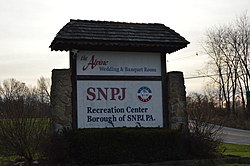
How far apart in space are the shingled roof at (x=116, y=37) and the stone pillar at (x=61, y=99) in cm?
111

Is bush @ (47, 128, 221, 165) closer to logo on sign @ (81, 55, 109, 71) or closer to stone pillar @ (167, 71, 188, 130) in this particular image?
stone pillar @ (167, 71, 188, 130)

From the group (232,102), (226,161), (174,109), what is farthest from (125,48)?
(232,102)

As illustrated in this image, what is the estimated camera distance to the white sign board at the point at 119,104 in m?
14.5

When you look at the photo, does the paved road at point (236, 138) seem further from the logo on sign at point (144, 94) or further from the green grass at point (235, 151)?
the logo on sign at point (144, 94)

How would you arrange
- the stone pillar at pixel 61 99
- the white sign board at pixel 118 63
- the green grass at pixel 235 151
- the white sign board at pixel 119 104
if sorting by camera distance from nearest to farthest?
the stone pillar at pixel 61 99 < the white sign board at pixel 119 104 < the white sign board at pixel 118 63 < the green grass at pixel 235 151

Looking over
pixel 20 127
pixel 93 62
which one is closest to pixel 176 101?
pixel 93 62

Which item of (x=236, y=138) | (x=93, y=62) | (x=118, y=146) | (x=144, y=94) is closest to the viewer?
(x=118, y=146)

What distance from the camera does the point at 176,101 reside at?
15438 millimetres

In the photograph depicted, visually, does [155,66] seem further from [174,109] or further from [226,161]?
[226,161]

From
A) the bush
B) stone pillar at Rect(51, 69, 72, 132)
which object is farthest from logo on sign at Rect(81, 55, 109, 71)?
the bush

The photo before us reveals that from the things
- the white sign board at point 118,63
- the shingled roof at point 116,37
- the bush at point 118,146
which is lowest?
the bush at point 118,146

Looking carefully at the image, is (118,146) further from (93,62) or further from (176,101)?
(93,62)

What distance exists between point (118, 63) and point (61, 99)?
2.53m

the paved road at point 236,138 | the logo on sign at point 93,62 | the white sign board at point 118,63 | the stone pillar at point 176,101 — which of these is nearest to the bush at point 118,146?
the stone pillar at point 176,101
